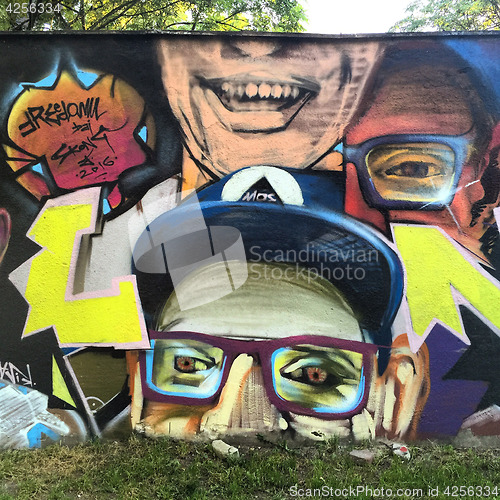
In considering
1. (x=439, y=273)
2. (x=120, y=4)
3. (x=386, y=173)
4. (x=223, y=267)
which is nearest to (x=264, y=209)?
(x=223, y=267)

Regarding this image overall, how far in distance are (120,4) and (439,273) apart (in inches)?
377

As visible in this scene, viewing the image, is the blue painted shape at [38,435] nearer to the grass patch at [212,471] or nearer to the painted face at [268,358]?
the grass patch at [212,471]

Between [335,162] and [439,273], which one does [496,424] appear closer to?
[439,273]

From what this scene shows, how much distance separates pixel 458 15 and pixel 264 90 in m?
12.2

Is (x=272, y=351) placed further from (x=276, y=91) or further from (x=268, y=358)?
(x=276, y=91)

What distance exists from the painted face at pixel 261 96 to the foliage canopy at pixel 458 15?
34.6 feet

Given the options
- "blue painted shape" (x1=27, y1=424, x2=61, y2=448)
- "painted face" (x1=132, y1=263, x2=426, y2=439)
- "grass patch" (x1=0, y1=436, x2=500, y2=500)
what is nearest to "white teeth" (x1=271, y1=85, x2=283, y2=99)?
"painted face" (x1=132, y1=263, x2=426, y2=439)

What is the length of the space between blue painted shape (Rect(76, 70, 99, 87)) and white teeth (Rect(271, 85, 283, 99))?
1.42 meters

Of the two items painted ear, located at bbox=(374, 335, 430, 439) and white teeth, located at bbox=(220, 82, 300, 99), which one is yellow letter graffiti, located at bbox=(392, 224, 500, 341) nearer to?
painted ear, located at bbox=(374, 335, 430, 439)

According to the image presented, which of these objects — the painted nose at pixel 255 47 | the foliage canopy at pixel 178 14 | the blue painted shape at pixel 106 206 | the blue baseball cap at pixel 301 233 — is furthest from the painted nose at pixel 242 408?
the foliage canopy at pixel 178 14

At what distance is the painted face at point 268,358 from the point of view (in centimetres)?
333

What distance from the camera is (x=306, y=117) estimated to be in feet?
10.7

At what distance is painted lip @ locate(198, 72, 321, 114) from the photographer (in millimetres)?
3223

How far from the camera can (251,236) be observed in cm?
333
